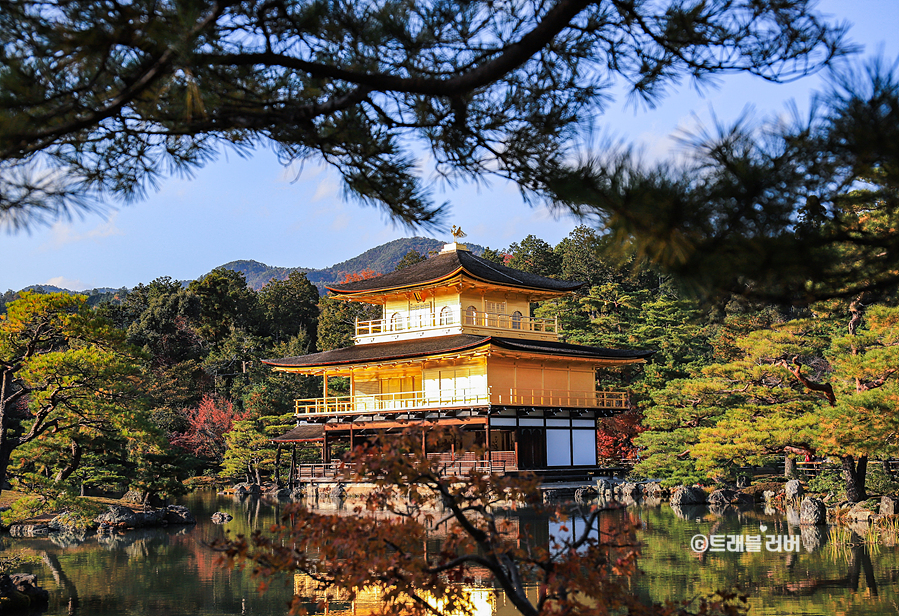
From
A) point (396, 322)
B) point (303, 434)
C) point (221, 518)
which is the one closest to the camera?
point (221, 518)

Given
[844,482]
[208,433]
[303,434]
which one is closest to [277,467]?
[303,434]

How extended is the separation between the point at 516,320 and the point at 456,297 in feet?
6.87

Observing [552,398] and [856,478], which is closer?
[856,478]

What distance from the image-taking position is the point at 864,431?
1436 cm

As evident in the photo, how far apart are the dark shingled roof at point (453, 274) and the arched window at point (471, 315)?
3.85 ft

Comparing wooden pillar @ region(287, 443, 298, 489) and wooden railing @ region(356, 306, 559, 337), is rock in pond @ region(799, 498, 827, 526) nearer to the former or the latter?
wooden railing @ region(356, 306, 559, 337)

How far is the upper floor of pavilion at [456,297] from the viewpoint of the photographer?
23984 mm

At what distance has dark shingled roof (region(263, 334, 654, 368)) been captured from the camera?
21.8 meters

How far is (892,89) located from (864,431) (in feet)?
43.7

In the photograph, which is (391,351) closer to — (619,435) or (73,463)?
(619,435)

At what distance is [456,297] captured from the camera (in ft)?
79.9

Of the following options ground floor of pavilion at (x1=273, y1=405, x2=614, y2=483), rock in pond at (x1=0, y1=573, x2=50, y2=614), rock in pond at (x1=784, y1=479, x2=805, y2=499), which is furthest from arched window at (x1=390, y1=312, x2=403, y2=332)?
rock in pond at (x1=0, y1=573, x2=50, y2=614)

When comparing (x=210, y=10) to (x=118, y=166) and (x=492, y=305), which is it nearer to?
(x=118, y=166)

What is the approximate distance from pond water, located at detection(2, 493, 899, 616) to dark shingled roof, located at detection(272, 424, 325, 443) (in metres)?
9.73
